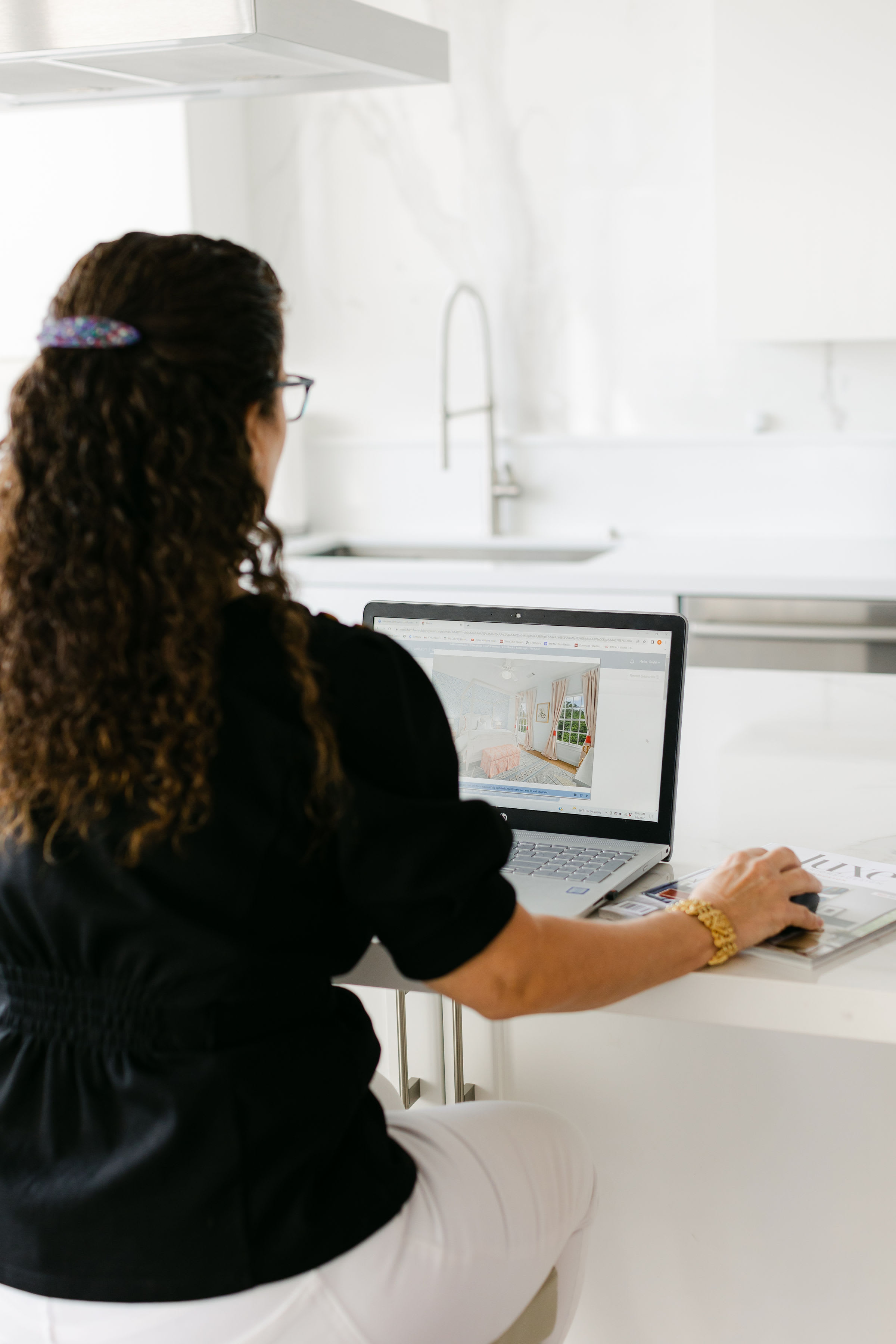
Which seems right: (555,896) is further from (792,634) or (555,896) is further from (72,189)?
(72,189)

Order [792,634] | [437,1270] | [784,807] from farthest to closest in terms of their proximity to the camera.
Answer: [792,634], [784,807], [437,1270]

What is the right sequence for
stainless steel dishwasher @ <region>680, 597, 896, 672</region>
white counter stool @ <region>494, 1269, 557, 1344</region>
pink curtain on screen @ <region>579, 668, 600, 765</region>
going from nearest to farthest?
white counter stool @ <region>494, 1269, 557, 1344</region>, pink curtain on screen @ <region>579, 668, 600, 765</region>, stainless steel dishwasher @ <region>680, 597, 896, 672</region>

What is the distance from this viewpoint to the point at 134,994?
2.80 feet

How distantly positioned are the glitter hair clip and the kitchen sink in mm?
2573

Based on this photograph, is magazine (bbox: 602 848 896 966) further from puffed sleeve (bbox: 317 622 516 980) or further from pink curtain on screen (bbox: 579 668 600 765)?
puffed sleeve (bbox: 317 622 516 980)

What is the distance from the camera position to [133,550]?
0.79 meters

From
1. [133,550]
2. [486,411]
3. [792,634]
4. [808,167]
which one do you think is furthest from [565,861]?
[486,411]

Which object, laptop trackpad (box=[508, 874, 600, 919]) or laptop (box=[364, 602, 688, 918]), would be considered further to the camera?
laptop (box=[364, 602, 688, 918])

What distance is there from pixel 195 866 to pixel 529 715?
0.58 meters

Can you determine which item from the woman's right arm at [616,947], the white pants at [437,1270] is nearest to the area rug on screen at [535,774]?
the woman's right arm at [616,947]

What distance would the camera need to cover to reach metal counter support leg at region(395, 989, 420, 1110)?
4.83ft

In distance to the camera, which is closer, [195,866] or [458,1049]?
[195,866]

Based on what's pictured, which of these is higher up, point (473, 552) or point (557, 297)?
point (557, 297)

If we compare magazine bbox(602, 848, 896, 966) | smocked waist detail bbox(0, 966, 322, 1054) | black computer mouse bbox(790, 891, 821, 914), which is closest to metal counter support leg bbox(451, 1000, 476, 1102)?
magazine bbox(602, 848, 896, 966)
